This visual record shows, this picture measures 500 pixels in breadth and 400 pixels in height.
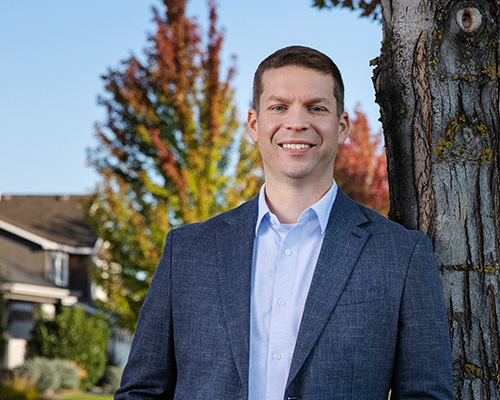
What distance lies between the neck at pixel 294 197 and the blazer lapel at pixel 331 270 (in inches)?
3.9

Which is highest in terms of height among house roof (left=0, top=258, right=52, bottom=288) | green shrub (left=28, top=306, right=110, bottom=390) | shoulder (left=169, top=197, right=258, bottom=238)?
house roof (left=0, top=258, right=52, bottom=288)

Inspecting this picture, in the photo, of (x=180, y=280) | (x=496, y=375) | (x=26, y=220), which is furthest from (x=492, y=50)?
(x=26, y=220)

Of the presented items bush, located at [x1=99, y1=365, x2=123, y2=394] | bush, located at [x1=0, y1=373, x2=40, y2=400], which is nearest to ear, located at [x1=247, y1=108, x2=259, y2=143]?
bush, located at [x1=0, y1=373, x2=40, y2=400]

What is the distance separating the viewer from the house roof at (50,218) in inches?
1351

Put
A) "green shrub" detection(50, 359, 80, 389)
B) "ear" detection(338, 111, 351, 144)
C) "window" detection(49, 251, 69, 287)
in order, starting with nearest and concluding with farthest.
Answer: "ear" detection(338, 111, 351, 144), "green shrub" detection(50, 359, 80, 389), "window" detection(49, 251, 69, 287)

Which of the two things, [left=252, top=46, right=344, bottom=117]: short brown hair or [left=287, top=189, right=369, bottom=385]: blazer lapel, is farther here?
[left=252, top=46, right=344, bottom=117]: short brown hair

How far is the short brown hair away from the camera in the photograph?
2.76 meters

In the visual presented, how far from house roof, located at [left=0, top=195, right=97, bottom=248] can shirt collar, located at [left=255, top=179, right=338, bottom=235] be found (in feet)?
102

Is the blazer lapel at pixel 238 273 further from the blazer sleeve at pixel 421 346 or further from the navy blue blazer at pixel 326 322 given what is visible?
the blazer sleeve at pixel 421 346

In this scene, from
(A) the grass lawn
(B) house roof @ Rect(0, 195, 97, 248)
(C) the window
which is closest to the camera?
(A) the grass lawn

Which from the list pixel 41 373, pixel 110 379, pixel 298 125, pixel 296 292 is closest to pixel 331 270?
pixel 296 292

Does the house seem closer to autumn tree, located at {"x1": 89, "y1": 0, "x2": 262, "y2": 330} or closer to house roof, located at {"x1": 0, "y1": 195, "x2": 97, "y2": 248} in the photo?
house roof, located at {"x1": 0, "y1": 195, "x2": 97, "y2": 248}

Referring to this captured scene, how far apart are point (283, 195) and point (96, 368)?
80.6ft

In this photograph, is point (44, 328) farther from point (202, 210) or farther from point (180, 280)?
point (180, 280)
